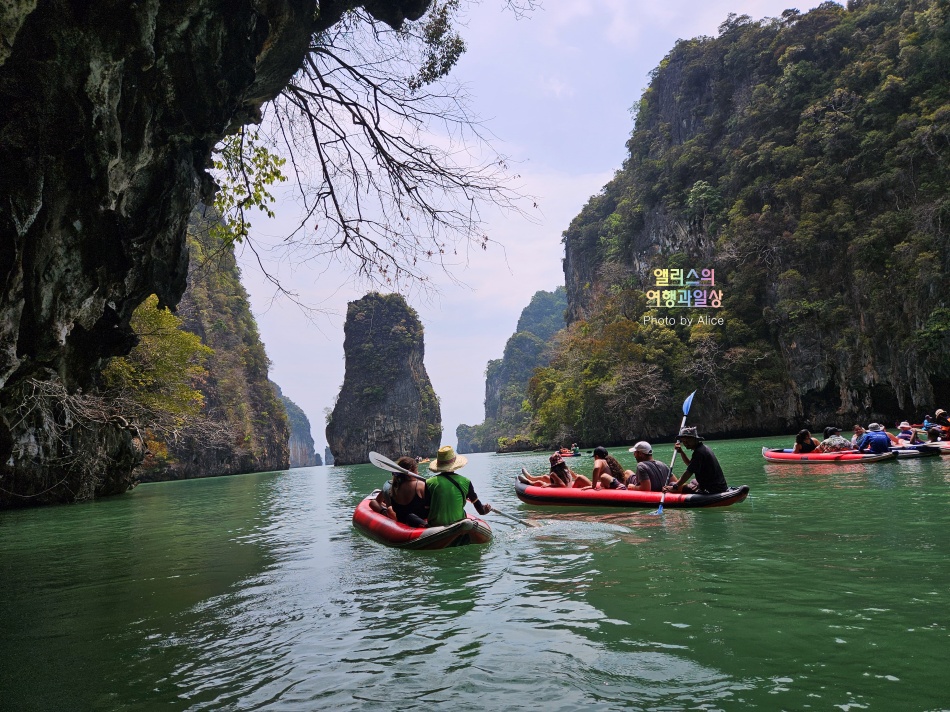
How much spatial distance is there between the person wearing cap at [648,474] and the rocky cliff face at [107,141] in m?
7.04

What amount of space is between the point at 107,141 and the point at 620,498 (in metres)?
7.77

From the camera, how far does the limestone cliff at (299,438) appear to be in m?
163

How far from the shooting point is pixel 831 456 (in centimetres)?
1380

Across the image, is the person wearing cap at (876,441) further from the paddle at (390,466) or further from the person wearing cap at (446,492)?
the person wearing cap at (446,492)

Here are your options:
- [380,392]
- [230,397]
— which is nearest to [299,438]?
[380,392]

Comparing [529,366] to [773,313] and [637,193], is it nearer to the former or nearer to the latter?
[637,193]

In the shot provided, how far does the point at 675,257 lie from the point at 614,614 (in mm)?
39042

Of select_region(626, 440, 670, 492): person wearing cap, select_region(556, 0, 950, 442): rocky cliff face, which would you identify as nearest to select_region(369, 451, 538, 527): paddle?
select_region(626, 440, 670, 492): person wearing cap

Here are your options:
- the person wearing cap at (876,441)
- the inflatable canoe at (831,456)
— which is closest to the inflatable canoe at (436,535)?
the inflatable canoe at (831,456)

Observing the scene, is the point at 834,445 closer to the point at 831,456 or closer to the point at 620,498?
the point at 831,456

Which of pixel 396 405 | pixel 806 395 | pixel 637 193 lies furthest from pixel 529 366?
pixel 806 395

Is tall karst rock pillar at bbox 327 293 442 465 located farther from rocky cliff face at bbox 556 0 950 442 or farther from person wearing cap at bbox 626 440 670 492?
person wearing cap at bbox 626 440 670 492

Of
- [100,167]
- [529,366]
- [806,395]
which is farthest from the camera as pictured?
[529,366]

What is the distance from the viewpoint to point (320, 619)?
14.5ft
